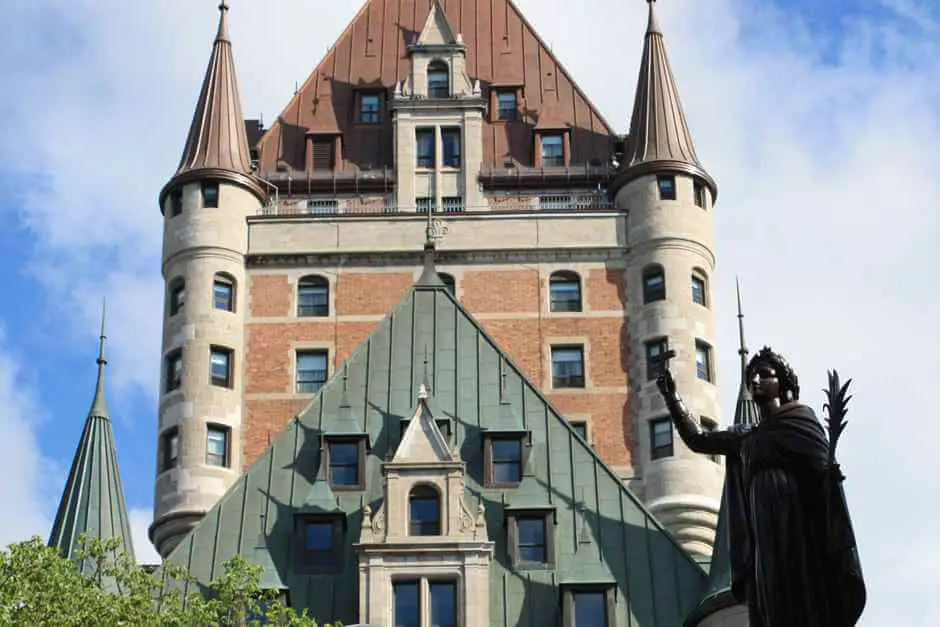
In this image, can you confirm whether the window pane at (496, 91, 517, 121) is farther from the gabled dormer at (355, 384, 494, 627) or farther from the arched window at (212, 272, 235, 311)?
the gabled dormer at (355, 384, 494, 627)

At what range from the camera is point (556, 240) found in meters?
65.2

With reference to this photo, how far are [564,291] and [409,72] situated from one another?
1142 cm

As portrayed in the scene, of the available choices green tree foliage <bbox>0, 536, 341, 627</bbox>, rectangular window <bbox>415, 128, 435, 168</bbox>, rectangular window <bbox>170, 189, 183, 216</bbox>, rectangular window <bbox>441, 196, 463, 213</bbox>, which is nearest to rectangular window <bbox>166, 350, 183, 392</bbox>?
rectangular window <bbox>170, 189, 183, 216</bbox>

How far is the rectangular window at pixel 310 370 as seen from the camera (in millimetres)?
62844

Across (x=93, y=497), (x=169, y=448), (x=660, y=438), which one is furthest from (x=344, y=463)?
(x=660, y=438)

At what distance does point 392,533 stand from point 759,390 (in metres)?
27.8

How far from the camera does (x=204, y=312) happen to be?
63531mm

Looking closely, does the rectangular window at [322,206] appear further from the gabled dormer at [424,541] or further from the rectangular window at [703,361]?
the gabled dormer at [424,541]

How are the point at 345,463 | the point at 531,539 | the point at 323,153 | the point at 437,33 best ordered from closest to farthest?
the point at 531,539 → the point at 345,463 → the point at 323,153 → the point at 437,33

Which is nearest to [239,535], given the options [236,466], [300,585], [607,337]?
[300,585]

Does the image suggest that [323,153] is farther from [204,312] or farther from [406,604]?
[406,604]

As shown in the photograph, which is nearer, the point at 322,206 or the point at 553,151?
the point at 322,206

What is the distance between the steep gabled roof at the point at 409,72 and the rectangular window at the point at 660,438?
455 inches

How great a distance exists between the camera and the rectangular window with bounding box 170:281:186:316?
2527 inches
